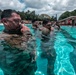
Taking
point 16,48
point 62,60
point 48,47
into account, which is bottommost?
point 62,60

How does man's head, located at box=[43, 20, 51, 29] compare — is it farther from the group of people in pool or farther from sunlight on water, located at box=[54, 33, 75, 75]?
the group of people in pool

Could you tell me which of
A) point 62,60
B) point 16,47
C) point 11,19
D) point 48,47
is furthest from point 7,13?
point 62,60

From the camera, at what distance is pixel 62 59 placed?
21.9ft

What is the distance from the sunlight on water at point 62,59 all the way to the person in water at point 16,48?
249 cm

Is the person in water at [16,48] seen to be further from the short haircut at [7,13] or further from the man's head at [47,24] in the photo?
the man's head at [47,24]

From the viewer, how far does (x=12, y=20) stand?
2855 mm

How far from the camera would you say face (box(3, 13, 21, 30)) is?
2.84 metres

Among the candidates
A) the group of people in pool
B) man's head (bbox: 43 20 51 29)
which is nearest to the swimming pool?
man's head (bbox: 43 20 51 29)

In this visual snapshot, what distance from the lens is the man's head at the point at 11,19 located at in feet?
9.32

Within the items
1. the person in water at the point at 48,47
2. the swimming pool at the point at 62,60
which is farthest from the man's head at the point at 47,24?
the swimming pool at the point at 62,60

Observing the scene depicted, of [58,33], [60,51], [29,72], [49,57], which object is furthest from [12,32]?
[58,33]

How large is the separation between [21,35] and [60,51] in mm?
3927

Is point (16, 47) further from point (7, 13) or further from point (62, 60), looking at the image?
point (62, 60)

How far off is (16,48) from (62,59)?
3.96 metres
